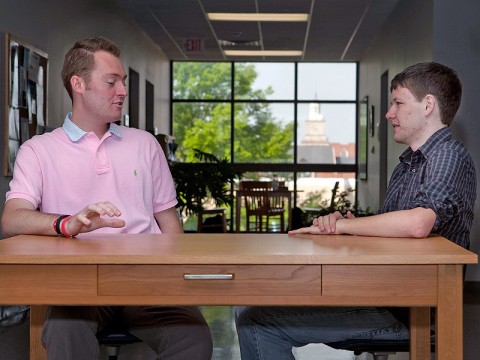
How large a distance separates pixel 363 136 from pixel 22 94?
7870 millimetres

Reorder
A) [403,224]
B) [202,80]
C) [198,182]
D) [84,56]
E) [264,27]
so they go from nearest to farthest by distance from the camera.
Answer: [403,224]
[84,56]
[198,182]
[264,27]
[202,80]

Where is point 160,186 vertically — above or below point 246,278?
above

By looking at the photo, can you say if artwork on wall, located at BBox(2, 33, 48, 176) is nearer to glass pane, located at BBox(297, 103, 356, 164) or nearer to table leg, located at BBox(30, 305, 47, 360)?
table leg, located at BBox(30, 305, 47, 360)

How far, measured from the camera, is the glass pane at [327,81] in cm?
1430

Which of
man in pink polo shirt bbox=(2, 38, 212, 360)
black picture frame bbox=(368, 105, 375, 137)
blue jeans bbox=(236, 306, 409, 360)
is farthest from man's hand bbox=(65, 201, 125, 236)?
black picture frame bbox=(368, 105, 375, 137)

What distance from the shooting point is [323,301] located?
6.62 ft

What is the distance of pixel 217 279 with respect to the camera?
2006mm

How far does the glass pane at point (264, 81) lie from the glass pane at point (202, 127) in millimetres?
453

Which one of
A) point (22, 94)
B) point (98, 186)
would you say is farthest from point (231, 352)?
point (22, 94)

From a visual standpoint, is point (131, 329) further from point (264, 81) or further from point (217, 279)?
point (264, 81)

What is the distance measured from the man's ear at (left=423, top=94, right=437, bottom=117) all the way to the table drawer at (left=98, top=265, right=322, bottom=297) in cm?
87

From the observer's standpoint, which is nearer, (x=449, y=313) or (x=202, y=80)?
(x=449, y=313)

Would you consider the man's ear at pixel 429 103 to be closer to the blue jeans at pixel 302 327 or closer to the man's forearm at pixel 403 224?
the man's forearm at pixel 403 224

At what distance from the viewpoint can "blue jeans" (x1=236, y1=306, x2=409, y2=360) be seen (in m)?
2.38
